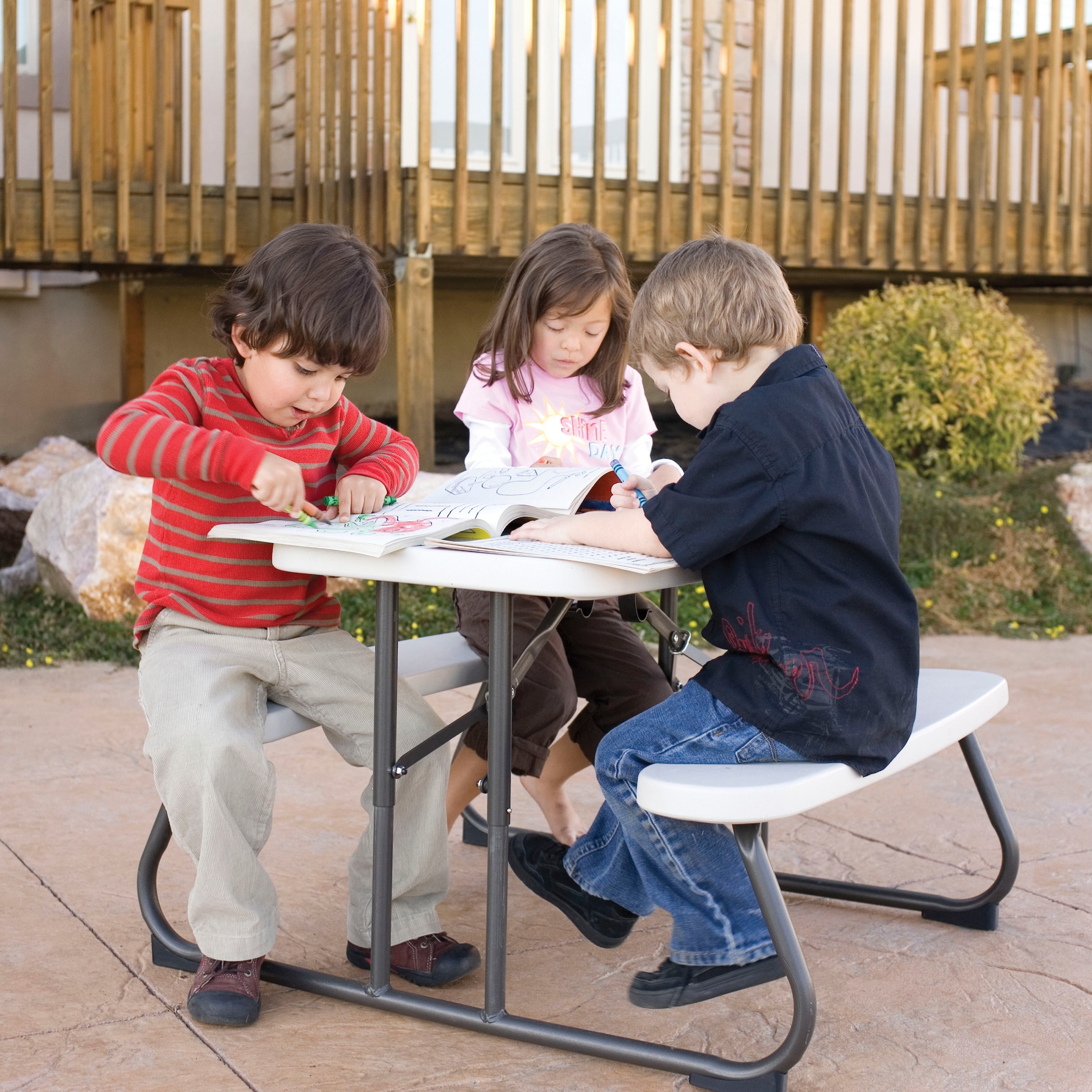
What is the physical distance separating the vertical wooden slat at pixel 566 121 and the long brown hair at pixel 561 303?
3.27m

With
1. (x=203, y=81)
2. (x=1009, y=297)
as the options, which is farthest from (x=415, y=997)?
(x=1009, y=297)

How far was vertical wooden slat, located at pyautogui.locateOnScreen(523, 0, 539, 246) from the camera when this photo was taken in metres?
5.98

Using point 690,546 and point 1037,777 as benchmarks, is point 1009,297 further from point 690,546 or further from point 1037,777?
point 690,546

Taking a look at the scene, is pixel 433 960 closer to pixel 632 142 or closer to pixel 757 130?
pixel 632 142

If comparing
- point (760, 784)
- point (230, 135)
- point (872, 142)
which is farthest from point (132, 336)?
point (760, 784)

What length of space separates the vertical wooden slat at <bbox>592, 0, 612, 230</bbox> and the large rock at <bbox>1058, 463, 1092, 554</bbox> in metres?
2.53

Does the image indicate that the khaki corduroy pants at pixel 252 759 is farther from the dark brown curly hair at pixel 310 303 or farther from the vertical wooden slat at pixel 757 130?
the vertical wooden slat at pixel 757 130

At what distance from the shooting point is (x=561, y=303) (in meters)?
2.79

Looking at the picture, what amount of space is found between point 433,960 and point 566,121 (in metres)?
4.60

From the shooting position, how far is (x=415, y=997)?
217cm

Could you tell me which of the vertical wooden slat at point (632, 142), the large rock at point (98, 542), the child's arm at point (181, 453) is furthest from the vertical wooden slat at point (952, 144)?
the child's arm at point (181, 453)

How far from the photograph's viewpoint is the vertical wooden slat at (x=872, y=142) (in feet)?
22.1

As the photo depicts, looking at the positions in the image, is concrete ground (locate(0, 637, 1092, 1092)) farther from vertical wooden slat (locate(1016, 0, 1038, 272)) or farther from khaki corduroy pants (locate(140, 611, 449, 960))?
vertical wooden slat (locate(1016, 0, 1038, 272))

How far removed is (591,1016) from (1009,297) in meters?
8.52
